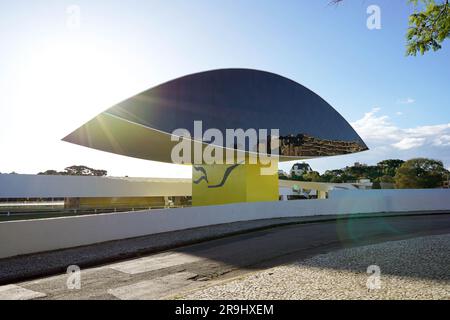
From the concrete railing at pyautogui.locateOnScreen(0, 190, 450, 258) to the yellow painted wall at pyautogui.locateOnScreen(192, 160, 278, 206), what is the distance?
10.8 ft

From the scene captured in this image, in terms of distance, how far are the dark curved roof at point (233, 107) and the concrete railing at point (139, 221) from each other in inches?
196

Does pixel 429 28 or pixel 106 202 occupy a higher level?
pixel 429 28

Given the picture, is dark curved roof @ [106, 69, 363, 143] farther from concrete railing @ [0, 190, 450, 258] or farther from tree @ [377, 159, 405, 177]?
tree @ [377, 159, 405, 177]

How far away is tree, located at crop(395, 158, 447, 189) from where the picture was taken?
240 ft

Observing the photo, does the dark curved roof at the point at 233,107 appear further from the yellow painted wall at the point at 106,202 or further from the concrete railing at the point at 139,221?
the yellow painted wall at the point at 106,202

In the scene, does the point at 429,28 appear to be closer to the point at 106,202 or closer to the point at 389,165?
the point at 106,202

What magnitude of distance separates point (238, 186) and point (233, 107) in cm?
553

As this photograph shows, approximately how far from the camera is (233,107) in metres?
23.1

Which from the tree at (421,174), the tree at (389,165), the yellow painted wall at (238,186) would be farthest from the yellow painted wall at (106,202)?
the tree at (389,165)

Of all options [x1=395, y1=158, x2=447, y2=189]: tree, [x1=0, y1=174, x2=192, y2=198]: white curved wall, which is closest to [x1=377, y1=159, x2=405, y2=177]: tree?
[x1=395, y1=158, x2=447, y2=189]: tree

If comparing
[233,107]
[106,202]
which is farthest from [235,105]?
[106,202]

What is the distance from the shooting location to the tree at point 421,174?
73238 mm
